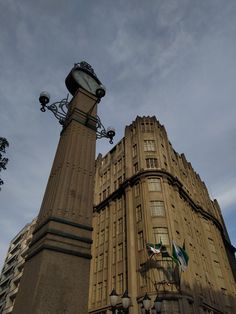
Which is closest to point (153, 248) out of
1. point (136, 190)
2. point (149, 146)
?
point (136, 190)

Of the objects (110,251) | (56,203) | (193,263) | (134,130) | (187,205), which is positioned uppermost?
(134,130)

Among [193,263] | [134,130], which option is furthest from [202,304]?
[134,130]

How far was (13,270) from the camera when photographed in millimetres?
53438

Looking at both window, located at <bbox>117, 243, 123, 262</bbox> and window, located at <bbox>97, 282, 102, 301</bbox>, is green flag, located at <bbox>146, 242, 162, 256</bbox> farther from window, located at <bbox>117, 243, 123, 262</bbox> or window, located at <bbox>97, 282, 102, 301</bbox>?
window, located at <bbox>97, 282, 102, 301</bbox>

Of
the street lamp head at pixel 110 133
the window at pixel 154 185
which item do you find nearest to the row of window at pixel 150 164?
the window at pixel 154 185

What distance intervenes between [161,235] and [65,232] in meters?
23.6

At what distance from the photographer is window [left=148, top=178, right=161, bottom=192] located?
1248 inches

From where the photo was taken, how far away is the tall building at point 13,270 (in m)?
46.9

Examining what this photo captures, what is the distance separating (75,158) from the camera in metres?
7.07

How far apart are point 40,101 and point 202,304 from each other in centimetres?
2779

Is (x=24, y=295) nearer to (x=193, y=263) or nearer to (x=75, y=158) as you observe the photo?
(x=75, y=158)

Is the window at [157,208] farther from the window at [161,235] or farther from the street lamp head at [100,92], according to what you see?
the street lamp head at [100,92]

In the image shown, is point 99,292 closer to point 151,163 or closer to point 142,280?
point 142,280

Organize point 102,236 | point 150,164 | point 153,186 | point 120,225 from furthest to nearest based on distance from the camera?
point 102,236, point 150,164, point 120,225, point 153,186
